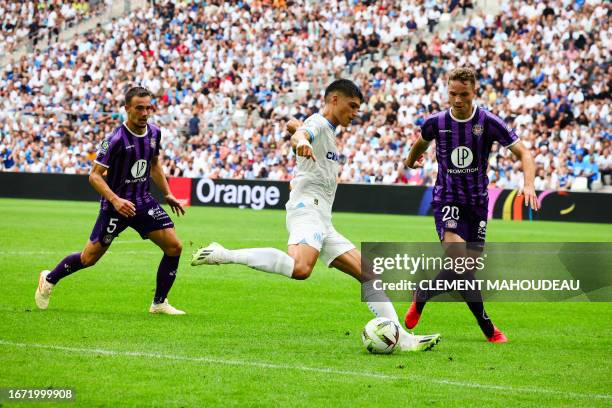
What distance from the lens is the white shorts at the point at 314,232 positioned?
27.7ft

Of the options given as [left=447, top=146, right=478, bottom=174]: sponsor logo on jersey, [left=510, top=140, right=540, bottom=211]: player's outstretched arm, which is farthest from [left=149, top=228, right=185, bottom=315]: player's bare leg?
[left=510, top=140, right=540, bottom=211]: player's outstretched arm

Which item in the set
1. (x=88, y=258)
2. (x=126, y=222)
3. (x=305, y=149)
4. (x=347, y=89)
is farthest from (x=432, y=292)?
(x=88, y=258)

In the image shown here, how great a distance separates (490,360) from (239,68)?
3481 cm

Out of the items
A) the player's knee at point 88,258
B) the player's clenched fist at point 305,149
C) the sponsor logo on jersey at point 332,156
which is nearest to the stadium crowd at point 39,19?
the player's knee at point 88,258

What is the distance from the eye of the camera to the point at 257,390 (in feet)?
21.8

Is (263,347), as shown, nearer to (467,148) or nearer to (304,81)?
(467,148)

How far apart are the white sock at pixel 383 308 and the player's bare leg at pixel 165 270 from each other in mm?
2582

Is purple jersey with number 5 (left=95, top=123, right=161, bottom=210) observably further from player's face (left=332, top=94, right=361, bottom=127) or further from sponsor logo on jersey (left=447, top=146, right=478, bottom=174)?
sponsor logo on jersey (left=447, top=146, right=478, bottom=174)

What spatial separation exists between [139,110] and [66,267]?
1816 millimetres

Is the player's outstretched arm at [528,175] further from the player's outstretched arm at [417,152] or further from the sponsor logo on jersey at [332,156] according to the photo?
the sponsor logo on jersey at [332,156]

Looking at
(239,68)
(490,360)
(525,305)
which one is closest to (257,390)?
(490,360)

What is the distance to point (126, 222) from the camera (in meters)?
10.5

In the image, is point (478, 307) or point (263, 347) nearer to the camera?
point (263, 347)

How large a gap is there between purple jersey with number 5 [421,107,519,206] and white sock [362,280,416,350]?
1192 millimetres
